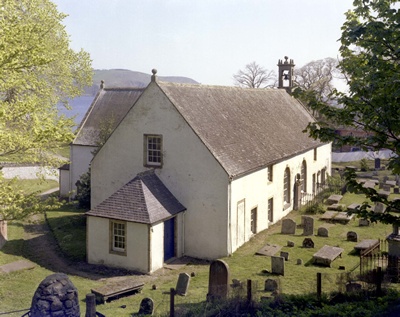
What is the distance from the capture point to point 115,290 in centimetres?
1892

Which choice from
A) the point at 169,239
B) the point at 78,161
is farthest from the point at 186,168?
the point at 78,161

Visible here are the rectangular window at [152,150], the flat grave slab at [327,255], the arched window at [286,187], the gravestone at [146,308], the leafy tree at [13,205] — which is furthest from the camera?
the arched window at [286,187]

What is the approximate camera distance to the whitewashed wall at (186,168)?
2438 centimetres

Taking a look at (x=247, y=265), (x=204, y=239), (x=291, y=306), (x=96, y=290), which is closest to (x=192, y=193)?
(x=204, y=239)

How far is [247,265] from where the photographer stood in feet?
75.1

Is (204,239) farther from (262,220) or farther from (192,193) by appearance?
(262,220)

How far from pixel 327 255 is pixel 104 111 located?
80.6ft

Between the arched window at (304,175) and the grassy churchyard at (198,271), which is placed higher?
the arched window at (304,175)

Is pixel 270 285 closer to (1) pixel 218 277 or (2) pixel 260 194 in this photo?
(1) pixel 218 277

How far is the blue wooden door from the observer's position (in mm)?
24172

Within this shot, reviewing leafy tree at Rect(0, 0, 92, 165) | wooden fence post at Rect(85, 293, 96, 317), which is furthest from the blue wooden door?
wooden fence post at Rect(85, 293, 96, 317)

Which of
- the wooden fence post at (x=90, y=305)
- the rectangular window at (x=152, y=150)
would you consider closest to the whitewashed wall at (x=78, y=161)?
the rectangular window at (x=152, y=150)

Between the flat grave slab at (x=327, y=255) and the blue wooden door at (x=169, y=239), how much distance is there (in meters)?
7.35

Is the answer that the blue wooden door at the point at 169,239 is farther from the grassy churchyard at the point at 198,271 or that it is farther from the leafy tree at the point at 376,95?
the leafy tree at the point at 376,95
